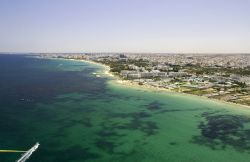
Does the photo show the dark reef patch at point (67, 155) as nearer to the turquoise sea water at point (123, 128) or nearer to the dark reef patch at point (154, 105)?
the turquoise sea water at point (123, 128)

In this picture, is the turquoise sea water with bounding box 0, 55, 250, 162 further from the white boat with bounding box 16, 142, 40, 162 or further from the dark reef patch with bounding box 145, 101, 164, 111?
the white boat with bounding box 16, 142, 40, 162

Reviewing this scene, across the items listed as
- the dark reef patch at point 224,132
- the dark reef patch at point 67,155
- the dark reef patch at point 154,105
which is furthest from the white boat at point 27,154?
the dark reef patch at point 154,105

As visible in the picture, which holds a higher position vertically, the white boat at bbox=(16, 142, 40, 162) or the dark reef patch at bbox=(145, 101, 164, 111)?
the white boat at bbox=(16, 142, 40, 162)

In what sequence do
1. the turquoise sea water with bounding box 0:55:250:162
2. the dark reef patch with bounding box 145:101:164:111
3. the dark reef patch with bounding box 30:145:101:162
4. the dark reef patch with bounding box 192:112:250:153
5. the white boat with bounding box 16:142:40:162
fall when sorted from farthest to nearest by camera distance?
1. the dark reef patch with bounding box 145:101:164:111
2. the dark reef patch with bounding box 192:112:250:153
3. the turquoise sea water with bounding box 0:55:250:162
4. the dark reef patch with bounding box 30:145:101:162
5. the white boat with bounding box 16:142:40:162

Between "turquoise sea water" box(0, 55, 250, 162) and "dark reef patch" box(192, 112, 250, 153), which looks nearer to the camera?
"turquoise sea water" box(0, 55, 250, 162)

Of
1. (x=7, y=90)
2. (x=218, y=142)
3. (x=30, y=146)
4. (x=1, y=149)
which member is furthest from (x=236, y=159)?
(x=7, y=90)

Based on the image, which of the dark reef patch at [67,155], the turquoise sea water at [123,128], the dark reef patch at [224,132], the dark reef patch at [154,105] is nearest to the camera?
the dark reef patch at [67,155]

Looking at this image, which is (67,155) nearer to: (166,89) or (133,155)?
(133,155)

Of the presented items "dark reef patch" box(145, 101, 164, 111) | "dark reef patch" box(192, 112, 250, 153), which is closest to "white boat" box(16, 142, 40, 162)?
"dark reef patch" box(192, 112, 250, 153)
